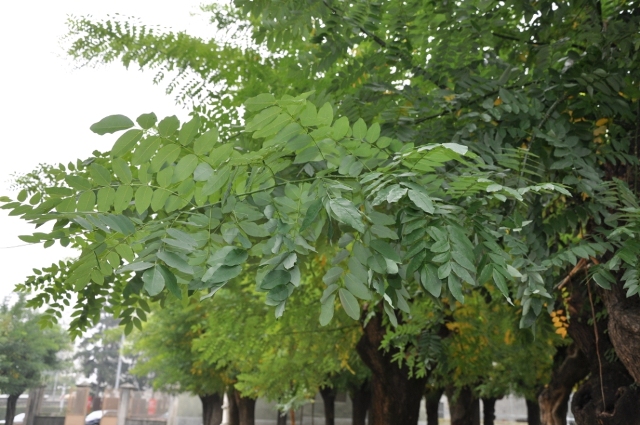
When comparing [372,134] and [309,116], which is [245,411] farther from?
[309,116]

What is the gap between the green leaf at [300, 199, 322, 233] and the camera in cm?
216

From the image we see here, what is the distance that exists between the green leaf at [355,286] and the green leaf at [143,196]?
2.59 feet

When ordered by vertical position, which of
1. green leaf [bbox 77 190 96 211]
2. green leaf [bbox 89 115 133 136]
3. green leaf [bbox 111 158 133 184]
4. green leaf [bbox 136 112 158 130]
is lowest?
green leaf [bbox 77 190 96 211]

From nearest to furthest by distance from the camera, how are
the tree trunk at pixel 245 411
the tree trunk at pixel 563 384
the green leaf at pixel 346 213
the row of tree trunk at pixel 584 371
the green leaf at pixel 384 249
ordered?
the green leaf at pixel 346 213 < the green leaf at pixel 384 249 < the row of tree trunk at pixel 584 371 < the tree trunk at pixel 563 384 < the tree trunk at pixel 245 411

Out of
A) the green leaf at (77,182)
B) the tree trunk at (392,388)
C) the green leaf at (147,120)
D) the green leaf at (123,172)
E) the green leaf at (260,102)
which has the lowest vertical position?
the tree trunk at (392,388)

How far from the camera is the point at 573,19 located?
16.9 ft

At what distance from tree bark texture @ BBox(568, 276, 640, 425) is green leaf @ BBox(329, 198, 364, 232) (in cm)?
486

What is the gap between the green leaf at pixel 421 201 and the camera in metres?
2.07

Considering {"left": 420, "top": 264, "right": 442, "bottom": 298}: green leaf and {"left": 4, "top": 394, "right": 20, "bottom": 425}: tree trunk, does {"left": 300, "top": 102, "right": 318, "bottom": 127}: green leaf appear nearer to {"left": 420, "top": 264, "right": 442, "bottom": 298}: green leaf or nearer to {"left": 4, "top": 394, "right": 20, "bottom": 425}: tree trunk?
{"left": 420, "top": 264, "right": 442, "bottom": 298}: green leaf

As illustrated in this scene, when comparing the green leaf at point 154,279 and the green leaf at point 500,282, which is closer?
the green leaf at point 154,279

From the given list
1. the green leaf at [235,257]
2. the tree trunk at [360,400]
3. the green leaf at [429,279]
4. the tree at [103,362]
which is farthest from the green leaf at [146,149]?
the tree at [103,362]

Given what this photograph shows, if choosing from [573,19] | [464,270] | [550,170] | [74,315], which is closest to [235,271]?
[464,270]

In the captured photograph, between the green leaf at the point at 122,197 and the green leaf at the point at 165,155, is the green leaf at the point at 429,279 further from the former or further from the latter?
the green leaf at the point at 122,197

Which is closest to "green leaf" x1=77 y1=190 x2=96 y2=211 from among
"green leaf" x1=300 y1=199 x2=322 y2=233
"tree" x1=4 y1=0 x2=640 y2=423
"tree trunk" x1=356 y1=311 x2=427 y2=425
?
"tree" x1=4 y1=0 x2=640 y2=423
